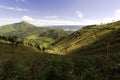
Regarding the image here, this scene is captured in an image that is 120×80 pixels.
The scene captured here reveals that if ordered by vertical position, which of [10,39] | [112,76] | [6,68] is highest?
[6,68]

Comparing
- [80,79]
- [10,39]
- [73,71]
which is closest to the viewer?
[80,79]

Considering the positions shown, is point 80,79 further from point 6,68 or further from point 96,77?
point 6,68

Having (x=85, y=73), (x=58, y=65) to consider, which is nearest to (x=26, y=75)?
(x=58, y=65)

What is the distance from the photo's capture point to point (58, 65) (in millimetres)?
12047

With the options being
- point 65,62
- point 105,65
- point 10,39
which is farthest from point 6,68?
point 10,39

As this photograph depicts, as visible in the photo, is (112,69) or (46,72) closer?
(46,72)

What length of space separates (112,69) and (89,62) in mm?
1765

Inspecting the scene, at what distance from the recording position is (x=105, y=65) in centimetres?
1372

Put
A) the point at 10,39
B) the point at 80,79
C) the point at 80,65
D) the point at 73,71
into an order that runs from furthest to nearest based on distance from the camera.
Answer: the point at 10,39 < the point at 80,65 < the point at 73,71 < the point at 80,79

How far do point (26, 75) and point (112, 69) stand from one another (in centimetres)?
638

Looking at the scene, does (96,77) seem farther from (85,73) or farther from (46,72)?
(46,72)

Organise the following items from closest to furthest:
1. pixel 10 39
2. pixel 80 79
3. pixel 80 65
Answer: pixel 80 79 < pixel 80 65 < pixel 10 39

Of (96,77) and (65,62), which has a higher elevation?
(65,62)

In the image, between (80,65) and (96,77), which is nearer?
(96,77)
